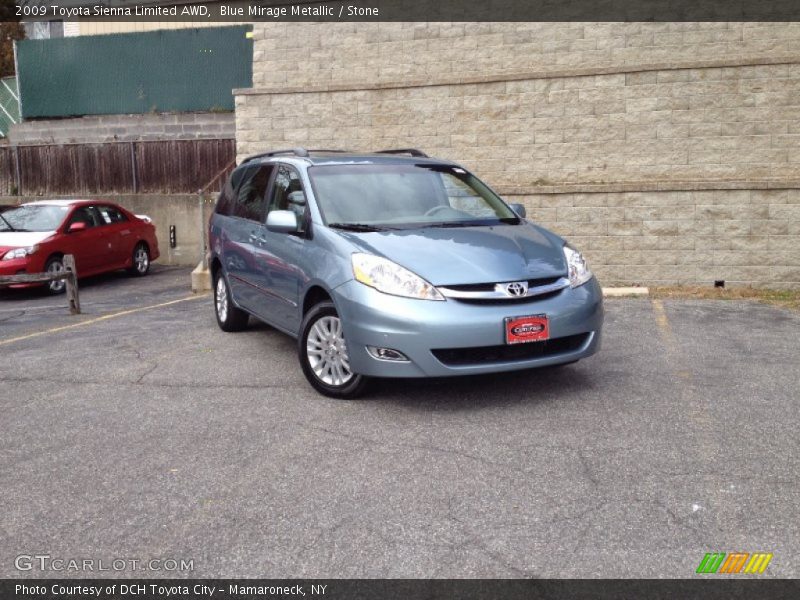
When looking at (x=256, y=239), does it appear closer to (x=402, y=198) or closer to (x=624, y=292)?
(x=402, y=198)

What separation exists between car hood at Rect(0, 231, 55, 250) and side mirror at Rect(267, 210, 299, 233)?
327 inches

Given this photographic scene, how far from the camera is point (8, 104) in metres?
23.8

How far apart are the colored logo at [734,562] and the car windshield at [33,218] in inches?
503

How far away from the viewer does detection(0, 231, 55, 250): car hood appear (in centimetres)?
1297

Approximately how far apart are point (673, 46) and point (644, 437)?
913cm

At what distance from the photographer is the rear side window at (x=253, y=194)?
7.39 metres

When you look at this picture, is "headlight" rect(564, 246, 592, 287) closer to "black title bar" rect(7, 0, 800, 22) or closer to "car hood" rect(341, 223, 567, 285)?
"car hood" rect(341, 223, 567, 285)

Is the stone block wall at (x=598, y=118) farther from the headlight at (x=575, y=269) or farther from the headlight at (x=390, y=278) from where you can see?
the headlight at (x=390, y=278)

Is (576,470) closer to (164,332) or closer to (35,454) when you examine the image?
(35,454)

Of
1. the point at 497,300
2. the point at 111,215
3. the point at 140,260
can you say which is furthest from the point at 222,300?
the point at 140,260

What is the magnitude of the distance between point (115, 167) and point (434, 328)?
1598 centimetres

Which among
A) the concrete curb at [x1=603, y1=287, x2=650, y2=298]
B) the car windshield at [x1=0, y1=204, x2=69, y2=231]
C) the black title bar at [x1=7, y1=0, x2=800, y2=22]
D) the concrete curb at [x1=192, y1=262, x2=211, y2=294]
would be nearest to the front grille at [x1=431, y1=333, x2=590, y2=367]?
the concrete curb at [x1=603, y1=287, x2=650, y2=298]

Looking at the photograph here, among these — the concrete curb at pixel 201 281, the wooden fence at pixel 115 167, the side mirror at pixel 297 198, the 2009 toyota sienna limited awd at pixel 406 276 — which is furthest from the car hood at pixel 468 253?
the wooden fence at pixel 115 167

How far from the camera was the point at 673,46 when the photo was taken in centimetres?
1220
